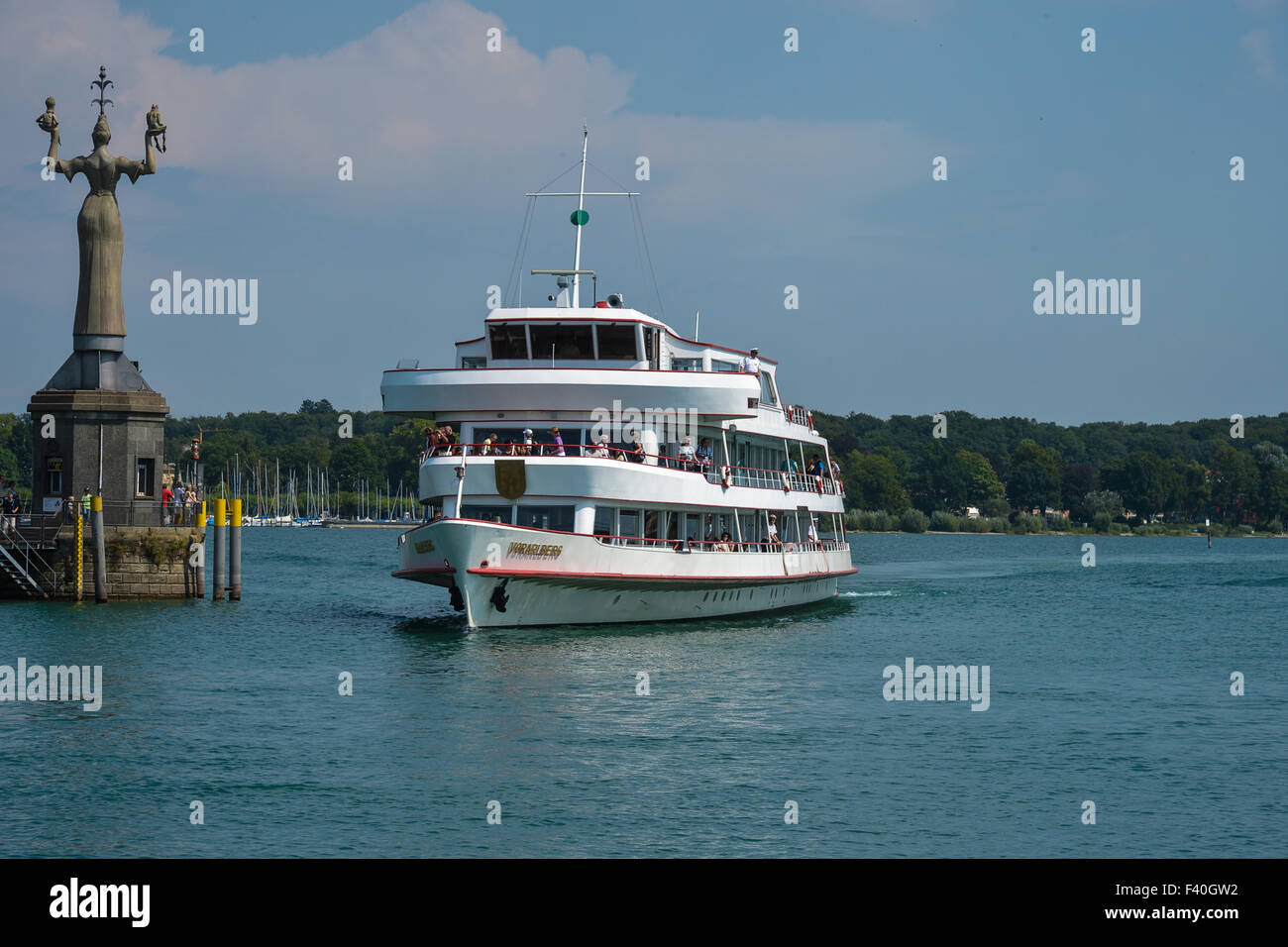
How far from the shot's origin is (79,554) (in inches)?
1828

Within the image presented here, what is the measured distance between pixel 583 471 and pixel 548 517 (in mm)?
1610

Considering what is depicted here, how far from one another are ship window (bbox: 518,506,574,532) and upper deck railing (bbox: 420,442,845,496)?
138 centimetres

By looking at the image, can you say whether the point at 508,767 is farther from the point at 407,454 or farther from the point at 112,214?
the point at 407,454

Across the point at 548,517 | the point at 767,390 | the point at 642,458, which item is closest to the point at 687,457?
the point at 642,458

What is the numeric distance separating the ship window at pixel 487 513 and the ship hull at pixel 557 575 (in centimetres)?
142

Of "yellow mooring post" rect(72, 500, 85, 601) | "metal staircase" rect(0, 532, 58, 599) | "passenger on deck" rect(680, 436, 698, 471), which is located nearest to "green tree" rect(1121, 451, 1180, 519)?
"passenger on deck" rect(680, 436, 698, 471)

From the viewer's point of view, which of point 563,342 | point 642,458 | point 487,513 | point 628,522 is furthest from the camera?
point 563,342

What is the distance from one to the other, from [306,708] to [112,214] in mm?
27705

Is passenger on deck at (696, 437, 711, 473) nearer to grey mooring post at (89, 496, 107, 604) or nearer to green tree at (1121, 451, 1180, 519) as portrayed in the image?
grey mooring post at (89, 496, 107, 604)

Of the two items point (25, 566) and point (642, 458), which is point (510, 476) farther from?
point (25, 566)

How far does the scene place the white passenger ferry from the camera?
35719 mm

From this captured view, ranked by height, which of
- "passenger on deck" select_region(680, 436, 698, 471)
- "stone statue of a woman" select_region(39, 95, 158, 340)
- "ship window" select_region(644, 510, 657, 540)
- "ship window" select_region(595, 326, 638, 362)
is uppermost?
"stone statue of a woman" select_region(39, 95, 158, 340)

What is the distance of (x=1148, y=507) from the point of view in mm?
198500
